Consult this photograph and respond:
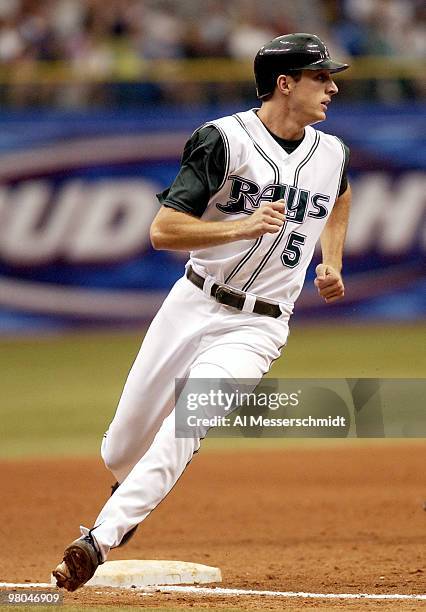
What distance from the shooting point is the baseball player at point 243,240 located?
510 centimetres

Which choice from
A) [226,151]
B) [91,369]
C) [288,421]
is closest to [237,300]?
[226,151]

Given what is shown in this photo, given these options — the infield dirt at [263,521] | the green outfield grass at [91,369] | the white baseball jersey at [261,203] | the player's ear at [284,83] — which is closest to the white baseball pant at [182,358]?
the white baseball jersey at [261,203]

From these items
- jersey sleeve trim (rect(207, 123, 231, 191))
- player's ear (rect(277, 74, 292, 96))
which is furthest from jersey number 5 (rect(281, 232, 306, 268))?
player's ear (rect(277, 74, 292, 96))

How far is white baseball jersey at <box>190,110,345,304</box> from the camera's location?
5.25 m

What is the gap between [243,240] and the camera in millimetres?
5152

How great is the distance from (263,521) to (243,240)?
104 inches

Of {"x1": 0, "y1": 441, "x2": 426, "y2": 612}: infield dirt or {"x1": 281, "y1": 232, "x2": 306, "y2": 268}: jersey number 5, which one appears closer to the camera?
{"x1": 281, "y1": 232, "x2": 306, "y2": 268}: jersey number 5

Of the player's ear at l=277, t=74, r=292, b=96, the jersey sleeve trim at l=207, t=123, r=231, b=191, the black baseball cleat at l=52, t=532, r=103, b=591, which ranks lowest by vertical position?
the black baseball cleat at l=52, t=532, r=103, b=591

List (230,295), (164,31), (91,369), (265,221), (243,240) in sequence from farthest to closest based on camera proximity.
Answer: (164,31), (91,369), (230,295), (243,240), (265,221)

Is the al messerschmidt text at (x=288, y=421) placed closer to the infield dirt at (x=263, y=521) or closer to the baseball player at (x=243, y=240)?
the infield dirt at (x=263, y=521)

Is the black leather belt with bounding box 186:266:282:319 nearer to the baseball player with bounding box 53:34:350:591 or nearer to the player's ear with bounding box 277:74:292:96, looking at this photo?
the baseball player with bounding box 53:34:350:591

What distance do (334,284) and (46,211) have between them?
9.04 meters

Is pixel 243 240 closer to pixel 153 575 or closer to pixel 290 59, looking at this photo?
pixel 290 59

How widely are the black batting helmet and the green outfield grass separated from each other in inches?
186
